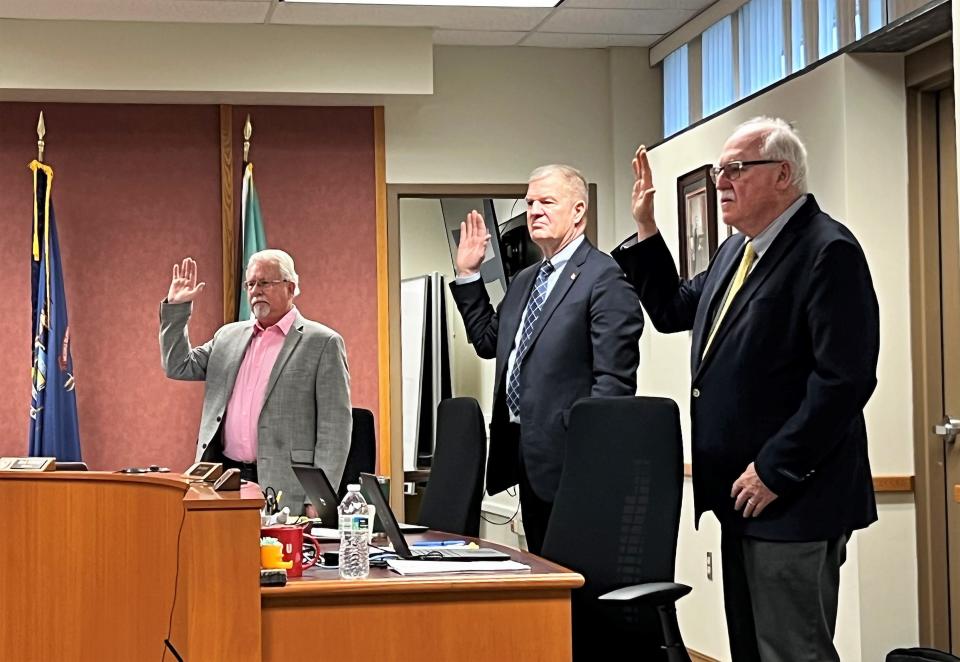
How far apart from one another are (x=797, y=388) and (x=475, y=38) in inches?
146

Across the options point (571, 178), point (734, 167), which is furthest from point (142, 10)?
point (734, 167)

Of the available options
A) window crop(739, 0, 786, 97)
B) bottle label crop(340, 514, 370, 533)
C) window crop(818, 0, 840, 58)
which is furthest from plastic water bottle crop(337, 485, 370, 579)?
window crop(739, 0, 786, 97)

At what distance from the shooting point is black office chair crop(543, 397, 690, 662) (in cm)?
271

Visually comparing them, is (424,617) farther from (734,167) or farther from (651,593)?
(734,167)

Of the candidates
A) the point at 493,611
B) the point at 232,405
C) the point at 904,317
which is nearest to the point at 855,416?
the point at 493,611

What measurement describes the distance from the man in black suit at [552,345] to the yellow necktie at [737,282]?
0.53 m

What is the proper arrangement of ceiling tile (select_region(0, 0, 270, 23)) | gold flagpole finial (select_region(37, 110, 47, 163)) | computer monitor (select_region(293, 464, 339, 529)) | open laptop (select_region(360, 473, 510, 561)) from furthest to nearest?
gold flagpole finial (select_region(37, 110, 47, 163)), ceiling tile (select_region(0, 0, 270, 23)), computer monitor (select_region(293, 464, 339, 529)), open laptop (select_region(360, 473, 510, 561))

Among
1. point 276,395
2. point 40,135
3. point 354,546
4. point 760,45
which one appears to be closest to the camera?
point 354,546

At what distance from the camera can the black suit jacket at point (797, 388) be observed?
2730 millimetres

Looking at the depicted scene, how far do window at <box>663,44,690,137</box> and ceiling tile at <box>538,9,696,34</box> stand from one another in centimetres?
16

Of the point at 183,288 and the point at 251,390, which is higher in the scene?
the point at 183,288

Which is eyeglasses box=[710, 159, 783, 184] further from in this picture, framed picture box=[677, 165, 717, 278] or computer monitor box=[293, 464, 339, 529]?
framed picture box=[677, 165, 717, 278]

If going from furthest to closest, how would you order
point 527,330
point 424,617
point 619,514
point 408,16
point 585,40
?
point 585,40 < point 408,16 < point 527,330 < point 619,514 < point 424,617

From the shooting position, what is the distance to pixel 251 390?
14.6 feet
